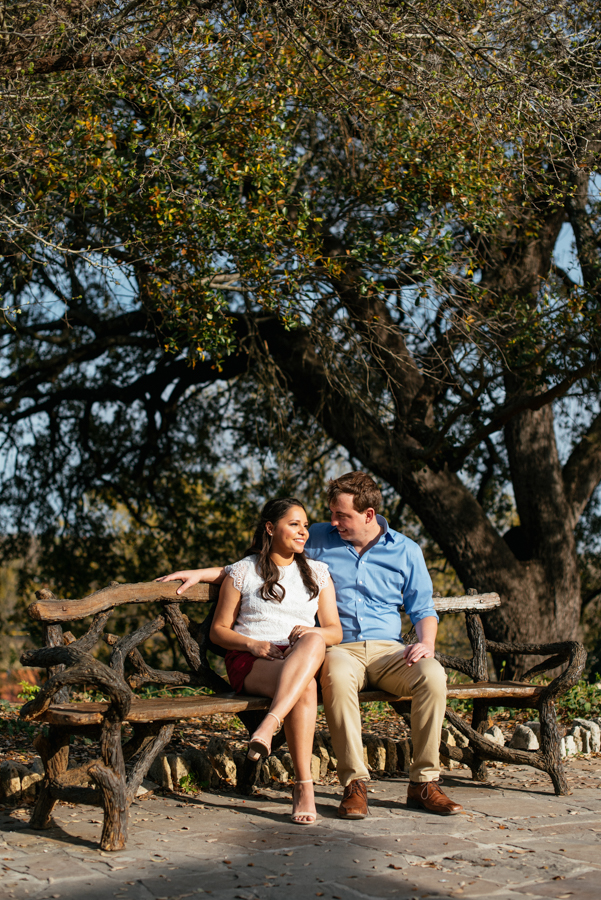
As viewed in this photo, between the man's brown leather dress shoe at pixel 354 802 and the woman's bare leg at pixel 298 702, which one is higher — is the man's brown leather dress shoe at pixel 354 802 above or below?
below

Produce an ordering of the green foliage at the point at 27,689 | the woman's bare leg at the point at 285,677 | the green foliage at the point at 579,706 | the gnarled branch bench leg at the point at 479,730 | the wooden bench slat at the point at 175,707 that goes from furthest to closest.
A: the green foliage at the point at 579,706, the green foliage at the point at 27,689, the gnarled branch bench leg at the point at 479,730, the woman's bare leg at the point at 285,677, the wooden bench slat at the point at 175,707

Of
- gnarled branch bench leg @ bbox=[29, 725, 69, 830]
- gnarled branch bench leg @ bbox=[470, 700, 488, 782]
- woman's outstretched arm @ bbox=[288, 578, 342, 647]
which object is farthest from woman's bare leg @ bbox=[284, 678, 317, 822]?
gnarled branch bench leg @ bbox=[470, 700, 488, 782]

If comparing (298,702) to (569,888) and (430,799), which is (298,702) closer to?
(430,799)

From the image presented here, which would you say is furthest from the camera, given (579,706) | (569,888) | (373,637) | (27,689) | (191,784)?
(579,706)

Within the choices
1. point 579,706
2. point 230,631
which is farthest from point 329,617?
point 579,706

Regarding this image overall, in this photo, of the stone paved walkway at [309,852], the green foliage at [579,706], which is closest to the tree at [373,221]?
the green foliage at [579,706]

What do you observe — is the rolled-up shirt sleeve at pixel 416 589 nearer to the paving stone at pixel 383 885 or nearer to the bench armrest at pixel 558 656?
the bench armrest at pixel 558 656

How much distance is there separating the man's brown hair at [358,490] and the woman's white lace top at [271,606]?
47 centimetres

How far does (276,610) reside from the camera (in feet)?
13.1

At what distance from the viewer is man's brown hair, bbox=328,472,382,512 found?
14.3 ft

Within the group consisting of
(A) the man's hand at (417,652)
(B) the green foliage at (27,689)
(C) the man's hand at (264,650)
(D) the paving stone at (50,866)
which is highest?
(A) the man's hand at (417,652)

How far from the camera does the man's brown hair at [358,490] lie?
4.35 m

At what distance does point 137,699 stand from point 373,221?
14.0 feet

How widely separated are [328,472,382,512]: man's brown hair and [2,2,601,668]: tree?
183 centimetres
